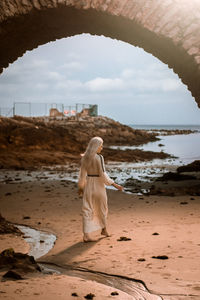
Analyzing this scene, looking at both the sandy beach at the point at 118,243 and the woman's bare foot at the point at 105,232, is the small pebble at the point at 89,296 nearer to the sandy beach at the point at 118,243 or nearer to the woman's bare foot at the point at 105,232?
the sandy beach at the point at 118,243

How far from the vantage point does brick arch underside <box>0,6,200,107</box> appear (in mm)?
7531

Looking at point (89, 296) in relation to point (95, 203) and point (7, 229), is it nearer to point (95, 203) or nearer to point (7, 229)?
point (95, 203)

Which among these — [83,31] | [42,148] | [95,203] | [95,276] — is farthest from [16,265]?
[42,148]

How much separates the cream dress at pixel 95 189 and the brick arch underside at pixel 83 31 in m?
2.63

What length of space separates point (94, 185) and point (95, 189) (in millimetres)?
72

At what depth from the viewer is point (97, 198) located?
6922mm

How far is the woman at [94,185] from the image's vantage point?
6851 millimetres

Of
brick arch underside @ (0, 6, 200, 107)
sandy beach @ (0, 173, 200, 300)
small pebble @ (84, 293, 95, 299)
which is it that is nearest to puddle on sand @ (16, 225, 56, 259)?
sandy beach @ (0, 173, 200, 300)

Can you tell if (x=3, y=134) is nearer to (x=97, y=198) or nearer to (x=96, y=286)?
(x=97, y=198)

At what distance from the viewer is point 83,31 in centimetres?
927

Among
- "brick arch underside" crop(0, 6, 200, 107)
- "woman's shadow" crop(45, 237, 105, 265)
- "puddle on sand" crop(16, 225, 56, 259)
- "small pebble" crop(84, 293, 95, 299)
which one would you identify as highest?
"brick arch underside" crop(0, 6, 200, 107)

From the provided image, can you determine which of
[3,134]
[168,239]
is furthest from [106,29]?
[3,134]

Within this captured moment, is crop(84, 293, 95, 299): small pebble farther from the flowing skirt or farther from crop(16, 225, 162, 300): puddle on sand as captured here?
the flowing skirt

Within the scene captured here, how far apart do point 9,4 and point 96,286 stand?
5287 millimetres
